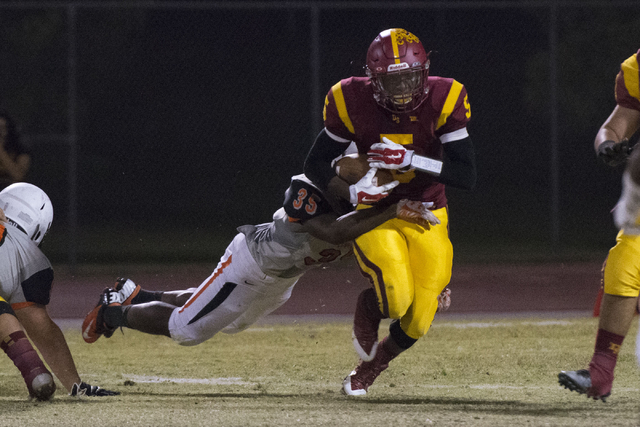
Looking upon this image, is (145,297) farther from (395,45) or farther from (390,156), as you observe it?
(395,45)

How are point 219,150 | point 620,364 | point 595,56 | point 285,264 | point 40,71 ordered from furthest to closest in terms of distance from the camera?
point 219,150
point 40,71
point 595,56
point 620,364
point 285,264

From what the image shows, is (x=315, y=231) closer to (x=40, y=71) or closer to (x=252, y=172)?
(x=40, y=71)

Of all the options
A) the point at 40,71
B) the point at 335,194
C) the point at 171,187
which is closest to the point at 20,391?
the point at 335,194

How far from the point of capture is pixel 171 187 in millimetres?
20203

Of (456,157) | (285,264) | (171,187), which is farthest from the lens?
(171,187)

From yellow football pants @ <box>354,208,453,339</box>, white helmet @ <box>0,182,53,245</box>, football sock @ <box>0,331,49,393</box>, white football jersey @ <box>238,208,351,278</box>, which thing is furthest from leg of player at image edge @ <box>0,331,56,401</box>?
yellow football pants @ <box>354,208,453,339</box>

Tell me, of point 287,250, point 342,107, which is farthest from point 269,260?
point 342,107

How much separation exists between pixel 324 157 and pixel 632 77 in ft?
5.38

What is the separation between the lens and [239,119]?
21688mm

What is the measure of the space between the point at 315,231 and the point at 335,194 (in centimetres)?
24

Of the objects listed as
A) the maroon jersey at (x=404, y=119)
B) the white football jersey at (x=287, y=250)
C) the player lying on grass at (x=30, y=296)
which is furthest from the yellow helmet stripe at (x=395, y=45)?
the player lying on grass at (x=30, y=296)

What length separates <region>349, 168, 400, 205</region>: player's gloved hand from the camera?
465cm

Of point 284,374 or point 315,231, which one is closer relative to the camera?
point 315,231

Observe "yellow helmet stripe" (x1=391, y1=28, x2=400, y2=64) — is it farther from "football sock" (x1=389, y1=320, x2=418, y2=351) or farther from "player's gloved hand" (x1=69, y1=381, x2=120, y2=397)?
"player's gloved hand" (x1=69, y1=381, x2=120, y2=397)
